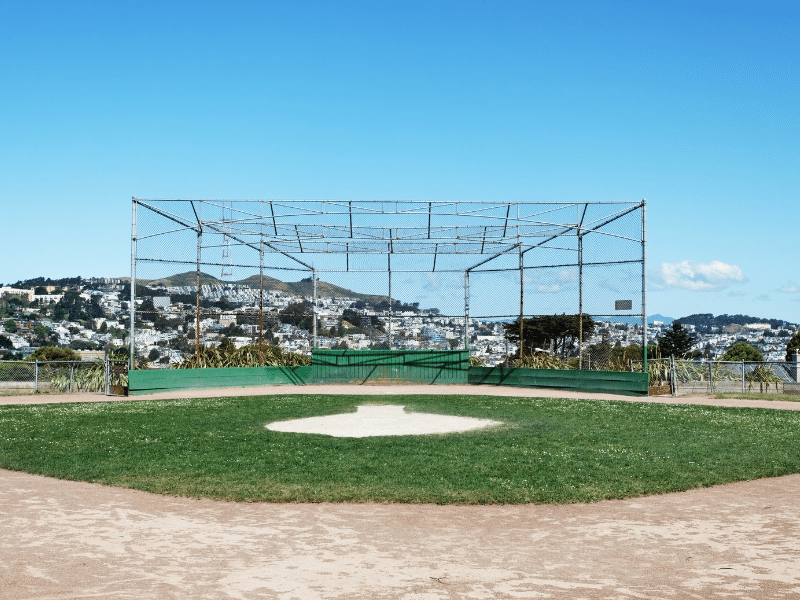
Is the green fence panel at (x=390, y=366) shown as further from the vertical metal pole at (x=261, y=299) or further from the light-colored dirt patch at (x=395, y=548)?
the light-colored dirt patch at (x=395, y=548)

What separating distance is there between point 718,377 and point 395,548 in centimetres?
2350

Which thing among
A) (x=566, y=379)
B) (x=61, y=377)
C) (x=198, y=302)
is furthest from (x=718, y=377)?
(x=61, y=377)

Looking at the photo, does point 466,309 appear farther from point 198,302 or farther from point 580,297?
point 198,302

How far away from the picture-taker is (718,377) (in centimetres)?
2711

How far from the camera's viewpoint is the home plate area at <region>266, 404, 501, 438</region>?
14.4 m

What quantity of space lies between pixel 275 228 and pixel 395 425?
13609mm

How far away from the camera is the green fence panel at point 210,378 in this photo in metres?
24.8

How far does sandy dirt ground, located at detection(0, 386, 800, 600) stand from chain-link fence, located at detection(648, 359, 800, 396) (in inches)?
669

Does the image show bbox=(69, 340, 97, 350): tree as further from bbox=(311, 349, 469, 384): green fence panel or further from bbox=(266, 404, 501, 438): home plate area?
bbox=(266, 404, 501, 438): home plate area

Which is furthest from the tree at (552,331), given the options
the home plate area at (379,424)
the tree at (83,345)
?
the tree at (83,345)

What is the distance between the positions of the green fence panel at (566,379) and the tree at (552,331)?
1305 millimetres

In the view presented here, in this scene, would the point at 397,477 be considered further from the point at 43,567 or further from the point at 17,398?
the point at 17,398

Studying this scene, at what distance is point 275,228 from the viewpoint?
27.1 meters

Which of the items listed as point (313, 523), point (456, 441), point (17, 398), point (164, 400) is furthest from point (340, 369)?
point (313, 523)
